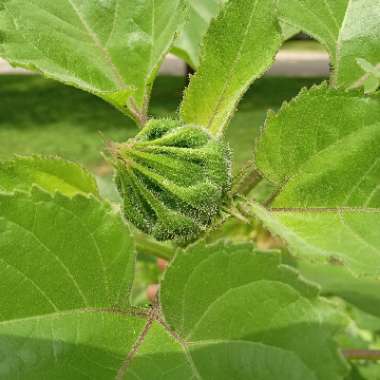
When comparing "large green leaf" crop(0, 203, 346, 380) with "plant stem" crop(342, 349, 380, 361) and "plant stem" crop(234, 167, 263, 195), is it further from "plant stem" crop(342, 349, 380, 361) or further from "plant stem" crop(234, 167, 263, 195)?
"plant stem" crop(342, 349, 380, 361)

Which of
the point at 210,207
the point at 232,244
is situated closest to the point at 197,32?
the point at 210,207

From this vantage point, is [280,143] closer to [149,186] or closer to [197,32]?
[149,186]

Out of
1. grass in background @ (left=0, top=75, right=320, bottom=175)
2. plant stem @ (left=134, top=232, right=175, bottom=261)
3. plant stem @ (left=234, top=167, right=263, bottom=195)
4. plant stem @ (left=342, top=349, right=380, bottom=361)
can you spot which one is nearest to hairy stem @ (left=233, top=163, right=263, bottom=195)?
plant stem @ (left=234, top=167, right=263, bottom=195)

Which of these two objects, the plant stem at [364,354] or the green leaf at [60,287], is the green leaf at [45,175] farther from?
the plant stem at [364,354]

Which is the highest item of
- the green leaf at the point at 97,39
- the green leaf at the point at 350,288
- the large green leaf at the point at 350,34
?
the large green leaf at the point at 350,34

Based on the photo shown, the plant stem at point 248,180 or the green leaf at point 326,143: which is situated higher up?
the green leaf at point 326,143

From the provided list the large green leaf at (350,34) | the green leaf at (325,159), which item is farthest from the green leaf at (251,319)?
Result: the large green leaf at (350,34)

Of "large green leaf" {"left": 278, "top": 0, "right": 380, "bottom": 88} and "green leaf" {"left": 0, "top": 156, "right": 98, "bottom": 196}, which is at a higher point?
"large green leaf" {"left": 278, "top": 0, "right": 380, "bottom": 88}
